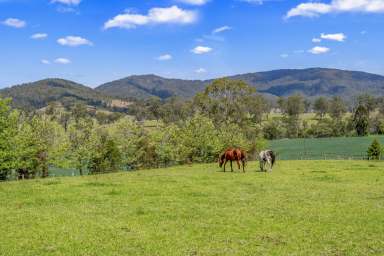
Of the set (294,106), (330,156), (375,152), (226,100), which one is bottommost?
(330,156)

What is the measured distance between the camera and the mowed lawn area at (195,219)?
12.8 meters

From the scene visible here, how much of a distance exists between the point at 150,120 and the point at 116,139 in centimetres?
10370

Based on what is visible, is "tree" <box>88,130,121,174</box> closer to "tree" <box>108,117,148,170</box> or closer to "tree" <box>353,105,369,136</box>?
"tree" <box>108,117,148,170</box>

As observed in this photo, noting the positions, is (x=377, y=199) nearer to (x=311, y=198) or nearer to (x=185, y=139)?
(x=311, y=198)

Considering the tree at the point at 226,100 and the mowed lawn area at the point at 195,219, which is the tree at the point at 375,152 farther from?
the mowed lawn area at the point at 195,219

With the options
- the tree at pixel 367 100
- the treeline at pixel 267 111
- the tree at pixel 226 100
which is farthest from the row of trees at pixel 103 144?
the tree at pixel 367 100

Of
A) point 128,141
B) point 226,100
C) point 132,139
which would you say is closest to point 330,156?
point 226,100

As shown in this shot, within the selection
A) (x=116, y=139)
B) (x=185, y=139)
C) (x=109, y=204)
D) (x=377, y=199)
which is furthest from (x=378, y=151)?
(x=109, y=204)

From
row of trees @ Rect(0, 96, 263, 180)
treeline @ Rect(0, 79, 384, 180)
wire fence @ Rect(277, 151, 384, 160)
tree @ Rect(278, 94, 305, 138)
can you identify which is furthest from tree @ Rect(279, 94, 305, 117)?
row of trees @ Rect(0, 96, 263, 180)

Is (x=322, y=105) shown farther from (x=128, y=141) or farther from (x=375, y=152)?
(x=128, y=141)

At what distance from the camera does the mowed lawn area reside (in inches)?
505

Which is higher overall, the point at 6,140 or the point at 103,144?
the point at 6,140

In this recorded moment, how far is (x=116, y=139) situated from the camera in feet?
271

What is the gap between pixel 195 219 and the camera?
54.6 ft
